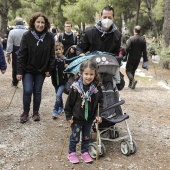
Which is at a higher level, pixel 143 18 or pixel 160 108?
pixel 143 18

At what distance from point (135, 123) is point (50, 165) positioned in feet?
7.87

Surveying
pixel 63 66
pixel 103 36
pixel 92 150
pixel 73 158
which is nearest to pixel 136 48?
pixel 63 66

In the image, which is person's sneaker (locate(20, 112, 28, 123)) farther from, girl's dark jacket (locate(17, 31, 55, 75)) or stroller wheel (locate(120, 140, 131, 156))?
stroller wheel (locate(120, 140, 131, 156))

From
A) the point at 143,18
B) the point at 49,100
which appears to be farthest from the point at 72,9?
the point at 49,100

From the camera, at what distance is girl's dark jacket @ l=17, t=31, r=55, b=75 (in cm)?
511

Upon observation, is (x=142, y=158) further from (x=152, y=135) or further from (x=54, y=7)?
(x=54, y=7)

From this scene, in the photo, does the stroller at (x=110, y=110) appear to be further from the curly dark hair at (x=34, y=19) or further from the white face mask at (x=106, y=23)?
the curly dark hair at (x=34, y=19)

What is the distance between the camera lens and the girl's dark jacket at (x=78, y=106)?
396 centimetres

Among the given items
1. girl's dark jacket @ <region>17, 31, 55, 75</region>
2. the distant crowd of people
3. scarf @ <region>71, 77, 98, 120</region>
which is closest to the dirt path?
the distant crowd of people

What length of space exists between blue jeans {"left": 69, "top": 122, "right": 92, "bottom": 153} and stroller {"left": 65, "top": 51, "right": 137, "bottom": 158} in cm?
15

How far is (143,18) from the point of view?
32906mm

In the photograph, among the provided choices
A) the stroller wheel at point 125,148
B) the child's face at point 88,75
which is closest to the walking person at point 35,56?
the child's face at point 88,75

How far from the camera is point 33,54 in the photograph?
5.14 m

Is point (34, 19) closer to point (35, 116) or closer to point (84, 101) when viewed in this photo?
point (35, 116)
